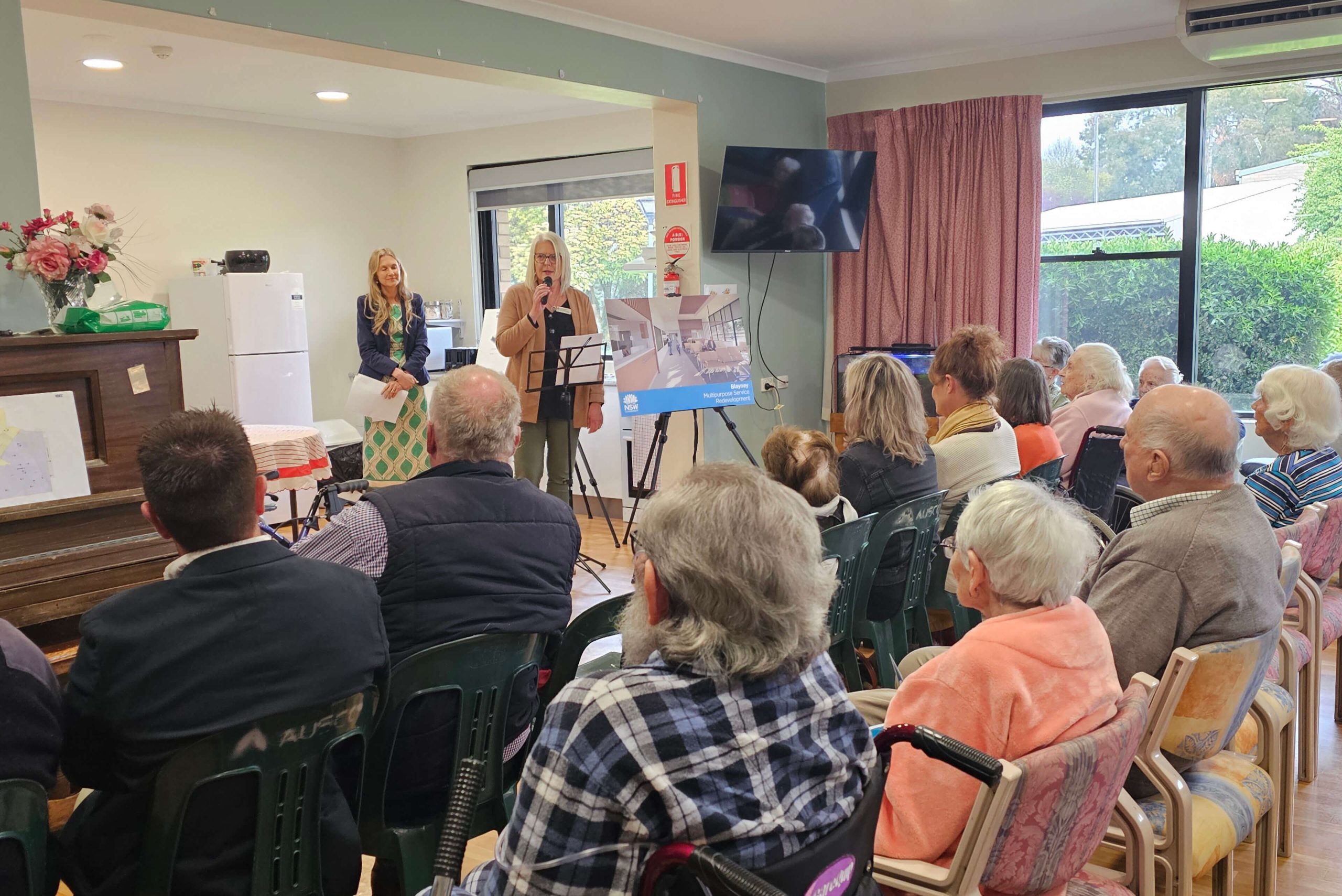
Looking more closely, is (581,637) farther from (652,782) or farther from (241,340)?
(241,340)

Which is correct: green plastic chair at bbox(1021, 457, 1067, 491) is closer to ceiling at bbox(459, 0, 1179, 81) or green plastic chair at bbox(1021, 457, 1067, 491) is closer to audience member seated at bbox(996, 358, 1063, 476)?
audience member seated at bbox(996, 358, 1063, 476)

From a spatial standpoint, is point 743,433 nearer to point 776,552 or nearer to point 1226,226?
point 1226,226

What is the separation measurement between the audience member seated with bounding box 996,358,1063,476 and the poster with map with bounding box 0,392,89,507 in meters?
2.87

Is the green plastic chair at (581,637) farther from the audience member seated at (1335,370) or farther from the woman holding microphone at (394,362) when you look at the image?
the audience member seated at (1335,370)

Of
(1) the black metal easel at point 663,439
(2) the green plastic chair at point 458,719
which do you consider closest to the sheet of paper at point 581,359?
(1) the black metal easel at point 663,439

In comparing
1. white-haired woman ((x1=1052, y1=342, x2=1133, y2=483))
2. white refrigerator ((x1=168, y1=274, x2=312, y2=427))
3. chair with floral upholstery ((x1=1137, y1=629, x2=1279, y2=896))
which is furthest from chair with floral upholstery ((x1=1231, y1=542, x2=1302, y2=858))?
white refrigerator ((x1=168, y1=274, x2=312, y2=427))

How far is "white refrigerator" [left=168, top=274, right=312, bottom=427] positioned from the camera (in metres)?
6.69

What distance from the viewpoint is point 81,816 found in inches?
59.4

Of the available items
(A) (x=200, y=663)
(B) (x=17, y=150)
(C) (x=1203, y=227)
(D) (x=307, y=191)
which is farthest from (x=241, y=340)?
(A) (x=200, y=663)

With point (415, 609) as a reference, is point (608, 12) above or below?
above

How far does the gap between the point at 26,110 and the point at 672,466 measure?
3.63m

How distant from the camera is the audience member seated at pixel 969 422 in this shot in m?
3.32

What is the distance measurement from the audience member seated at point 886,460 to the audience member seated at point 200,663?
68.9 inches

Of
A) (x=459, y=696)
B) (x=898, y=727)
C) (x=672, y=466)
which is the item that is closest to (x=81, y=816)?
(x=459, y=696)
